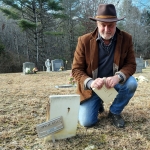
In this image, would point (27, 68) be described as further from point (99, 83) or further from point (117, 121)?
point (99, 83)

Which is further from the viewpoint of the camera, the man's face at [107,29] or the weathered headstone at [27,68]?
the weathered headstone at [27,68]

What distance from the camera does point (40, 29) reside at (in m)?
19.6

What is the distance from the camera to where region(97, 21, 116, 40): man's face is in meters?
1.91

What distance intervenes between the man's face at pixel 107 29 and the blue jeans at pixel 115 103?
1.71 ft

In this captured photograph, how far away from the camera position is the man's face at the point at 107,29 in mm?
1905

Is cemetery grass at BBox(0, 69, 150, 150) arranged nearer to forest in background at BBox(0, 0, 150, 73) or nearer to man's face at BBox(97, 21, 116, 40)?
man's face at BBox(97, 21, 116, 40)

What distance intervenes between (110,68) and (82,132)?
74 centimetres

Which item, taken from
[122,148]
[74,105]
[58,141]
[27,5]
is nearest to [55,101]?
[74,105]

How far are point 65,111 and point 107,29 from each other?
0.89m

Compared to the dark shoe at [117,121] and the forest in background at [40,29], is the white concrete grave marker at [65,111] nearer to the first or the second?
Answer: the dark shoe at [117,121]

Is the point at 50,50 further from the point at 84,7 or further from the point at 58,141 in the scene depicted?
the point at 58,141

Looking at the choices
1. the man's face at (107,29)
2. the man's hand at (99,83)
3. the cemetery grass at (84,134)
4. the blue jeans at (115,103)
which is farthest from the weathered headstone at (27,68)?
the man's hand at (99,83)

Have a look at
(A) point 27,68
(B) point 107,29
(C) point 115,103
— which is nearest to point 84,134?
(C) point 115,103

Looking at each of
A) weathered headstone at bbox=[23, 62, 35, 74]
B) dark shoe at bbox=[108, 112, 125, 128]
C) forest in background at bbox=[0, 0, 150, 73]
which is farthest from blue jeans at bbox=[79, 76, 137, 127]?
forest in background at bbox=[0, 0, 150, 73]
